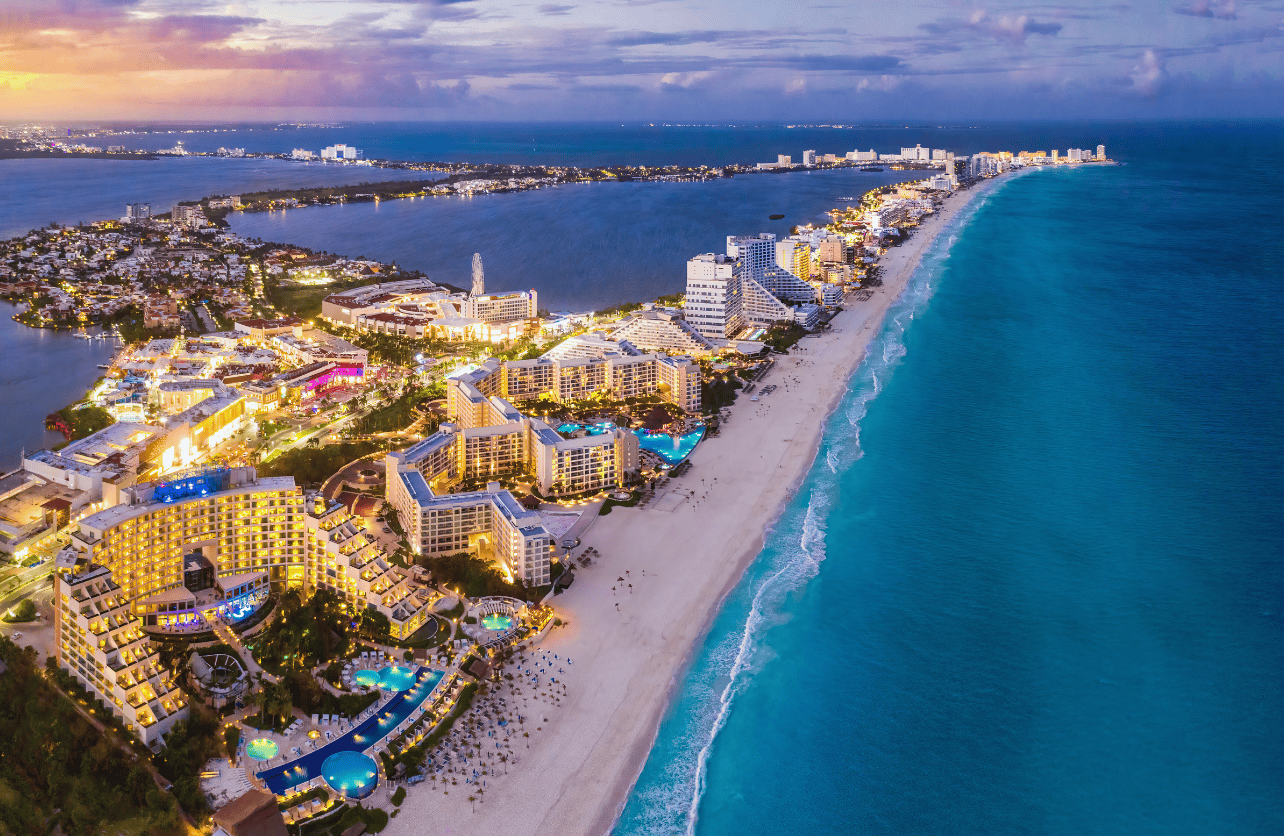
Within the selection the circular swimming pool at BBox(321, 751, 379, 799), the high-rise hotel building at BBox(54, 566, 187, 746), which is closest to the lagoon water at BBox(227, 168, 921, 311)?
the high-rise hotel building at BBox(54, 566, 187, 746)

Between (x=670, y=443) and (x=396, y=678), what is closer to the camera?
(x=396, y=678)

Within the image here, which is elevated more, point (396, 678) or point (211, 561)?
point (211, 561)

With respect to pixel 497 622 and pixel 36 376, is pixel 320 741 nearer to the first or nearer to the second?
pixel 497 622

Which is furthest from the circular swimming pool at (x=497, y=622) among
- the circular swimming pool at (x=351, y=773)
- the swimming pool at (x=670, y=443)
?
the swimming pool at (x=670, y=443)

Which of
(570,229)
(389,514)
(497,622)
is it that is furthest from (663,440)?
(570,229)

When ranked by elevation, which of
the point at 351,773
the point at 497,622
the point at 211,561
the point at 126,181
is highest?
the point at 126,181

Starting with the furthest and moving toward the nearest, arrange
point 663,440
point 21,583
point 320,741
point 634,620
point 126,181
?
point 126,181
point 663,440
point 21,583
point 634,620
point 320,741
